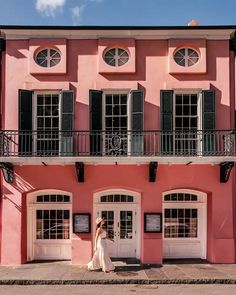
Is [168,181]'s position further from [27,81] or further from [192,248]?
[27,81]

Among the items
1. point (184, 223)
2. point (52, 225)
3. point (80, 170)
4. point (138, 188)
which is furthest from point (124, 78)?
point (52, 225)

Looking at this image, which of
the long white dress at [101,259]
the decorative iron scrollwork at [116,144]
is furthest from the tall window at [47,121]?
the long white dress at [101,259]

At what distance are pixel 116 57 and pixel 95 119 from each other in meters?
2.48

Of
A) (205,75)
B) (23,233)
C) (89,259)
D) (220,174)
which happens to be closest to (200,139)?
(220,174)

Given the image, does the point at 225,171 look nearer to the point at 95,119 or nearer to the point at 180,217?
the point at 180,217

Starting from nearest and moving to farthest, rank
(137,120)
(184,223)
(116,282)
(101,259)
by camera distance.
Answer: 1. (116,282)
2. (101,259)
3. (137,120)
4. (184,223)

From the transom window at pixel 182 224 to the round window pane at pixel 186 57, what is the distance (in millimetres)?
5398

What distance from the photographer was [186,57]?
46.4 ft

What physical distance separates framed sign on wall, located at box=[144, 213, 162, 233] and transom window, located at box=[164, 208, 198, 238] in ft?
3.00

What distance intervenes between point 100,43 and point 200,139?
4.94m

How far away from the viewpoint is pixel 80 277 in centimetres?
1170

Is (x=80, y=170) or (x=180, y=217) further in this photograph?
(x=180, y=217)

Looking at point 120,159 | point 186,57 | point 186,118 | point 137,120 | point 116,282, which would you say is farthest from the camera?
point 186,57

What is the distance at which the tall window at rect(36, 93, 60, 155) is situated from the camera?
13859 mm
